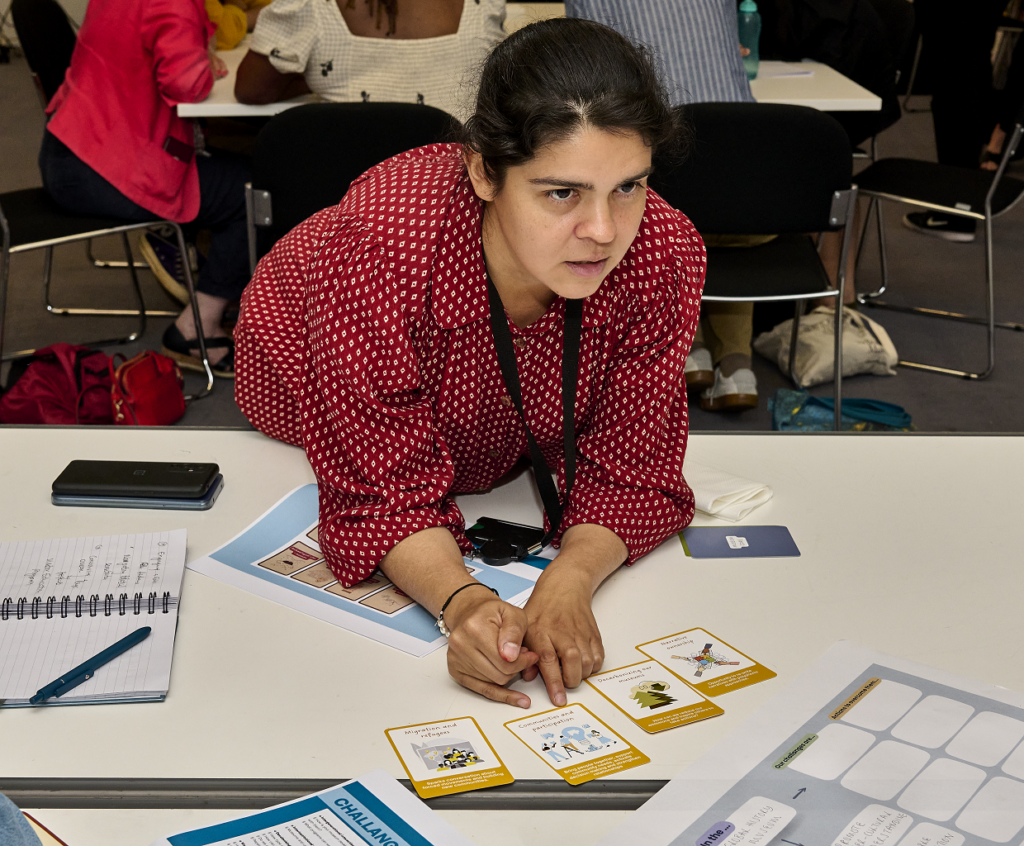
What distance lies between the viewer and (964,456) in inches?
54.4

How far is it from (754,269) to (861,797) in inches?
76.2

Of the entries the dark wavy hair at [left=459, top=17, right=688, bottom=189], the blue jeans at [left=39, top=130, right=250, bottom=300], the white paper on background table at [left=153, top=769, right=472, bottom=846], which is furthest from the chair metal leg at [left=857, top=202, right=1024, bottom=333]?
the white paper on background table at [left=153, top=769, right=472, bottom=846]

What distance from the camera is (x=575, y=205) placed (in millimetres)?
1072

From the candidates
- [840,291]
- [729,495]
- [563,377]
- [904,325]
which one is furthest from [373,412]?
[904,325]

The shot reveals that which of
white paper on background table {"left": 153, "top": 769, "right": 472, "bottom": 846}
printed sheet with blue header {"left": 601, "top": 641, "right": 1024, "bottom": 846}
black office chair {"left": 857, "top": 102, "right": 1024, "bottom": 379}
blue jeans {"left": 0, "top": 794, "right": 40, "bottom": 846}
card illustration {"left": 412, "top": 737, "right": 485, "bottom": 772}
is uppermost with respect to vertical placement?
blue jeans {"left": 0, "top": 794, "right": 40, "bottom": 846}

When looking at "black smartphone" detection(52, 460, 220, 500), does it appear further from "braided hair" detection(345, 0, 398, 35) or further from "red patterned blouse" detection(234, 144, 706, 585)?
"braided hair" detection(345, 0, 398, 35)

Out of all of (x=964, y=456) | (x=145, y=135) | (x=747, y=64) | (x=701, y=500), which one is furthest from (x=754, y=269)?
(x=145, y=135)

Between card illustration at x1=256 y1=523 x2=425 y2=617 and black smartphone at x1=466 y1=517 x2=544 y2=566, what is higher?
black smartphone at x1=466 y1=517 x2=544 y2=566

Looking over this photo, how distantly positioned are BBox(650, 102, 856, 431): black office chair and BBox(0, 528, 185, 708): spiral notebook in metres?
1.49

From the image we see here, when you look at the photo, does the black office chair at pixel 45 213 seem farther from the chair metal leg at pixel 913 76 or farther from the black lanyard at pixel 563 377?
the chair metal leg at pixel 913 76

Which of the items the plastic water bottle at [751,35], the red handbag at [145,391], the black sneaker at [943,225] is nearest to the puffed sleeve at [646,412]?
the red handbag at [145,391]

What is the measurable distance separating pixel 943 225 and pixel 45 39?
3.66m

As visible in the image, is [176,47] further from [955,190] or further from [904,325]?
[904,325]

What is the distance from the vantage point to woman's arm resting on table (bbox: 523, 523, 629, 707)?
959 mm
